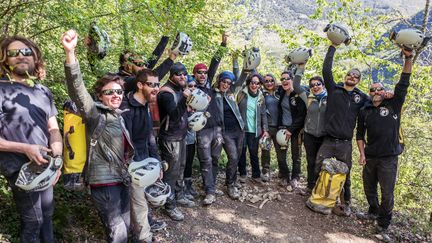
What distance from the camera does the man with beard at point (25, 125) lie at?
3.35m

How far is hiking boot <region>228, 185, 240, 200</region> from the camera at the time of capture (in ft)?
24.1

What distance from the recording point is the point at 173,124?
19.0 ft

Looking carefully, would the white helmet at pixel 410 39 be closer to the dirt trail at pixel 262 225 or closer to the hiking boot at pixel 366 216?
the hiking boot at pixel 366 216

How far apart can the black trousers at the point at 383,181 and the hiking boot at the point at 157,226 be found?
3.97 meters

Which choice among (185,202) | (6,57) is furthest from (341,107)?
(6,57)

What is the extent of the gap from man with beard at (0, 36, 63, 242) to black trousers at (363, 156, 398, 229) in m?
5.46

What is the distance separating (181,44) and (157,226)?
2957 mm

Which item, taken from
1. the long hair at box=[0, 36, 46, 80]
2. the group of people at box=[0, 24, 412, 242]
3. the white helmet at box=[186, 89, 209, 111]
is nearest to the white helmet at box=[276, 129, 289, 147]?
the group of people at box=[0, 24, 412, 242]

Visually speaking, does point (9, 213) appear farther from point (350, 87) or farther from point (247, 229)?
point (350, 87)

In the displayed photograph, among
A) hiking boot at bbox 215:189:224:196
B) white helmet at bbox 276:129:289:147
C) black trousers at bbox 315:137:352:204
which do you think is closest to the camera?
black trousers at bbox 315:137:352:204

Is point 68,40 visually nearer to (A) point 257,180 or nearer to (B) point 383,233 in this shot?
(A) point 257,180

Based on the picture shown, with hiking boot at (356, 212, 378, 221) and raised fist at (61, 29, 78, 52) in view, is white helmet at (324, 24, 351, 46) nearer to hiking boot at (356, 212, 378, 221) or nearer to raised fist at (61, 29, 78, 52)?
hiking boot at (356, 212, 378, 221)

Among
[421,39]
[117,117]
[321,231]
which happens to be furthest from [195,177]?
[421,39]

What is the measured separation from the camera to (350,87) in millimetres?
6789
